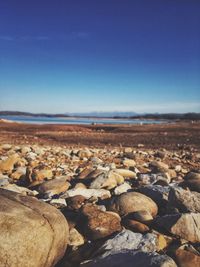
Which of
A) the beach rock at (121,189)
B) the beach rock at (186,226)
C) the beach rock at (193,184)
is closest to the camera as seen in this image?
the beach rock at (186,226)

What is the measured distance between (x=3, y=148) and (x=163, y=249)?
32.6 ft

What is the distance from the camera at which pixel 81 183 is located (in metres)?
6.87

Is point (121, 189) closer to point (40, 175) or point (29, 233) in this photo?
point (40, 175)

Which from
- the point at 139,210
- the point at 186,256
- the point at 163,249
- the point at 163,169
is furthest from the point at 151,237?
the point at 163,169

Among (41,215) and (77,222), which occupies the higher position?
(41,215)

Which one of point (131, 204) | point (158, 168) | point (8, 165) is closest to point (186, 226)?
point (131, 204)

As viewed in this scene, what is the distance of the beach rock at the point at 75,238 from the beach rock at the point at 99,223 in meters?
0.14

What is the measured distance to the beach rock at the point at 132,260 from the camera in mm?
3248

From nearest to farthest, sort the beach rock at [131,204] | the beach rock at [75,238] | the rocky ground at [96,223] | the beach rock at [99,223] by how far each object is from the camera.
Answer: the rocky ground at [96,223] < the beach rock at [75,238] < the beach rock at [99,223] < the beach rock at [131,204]

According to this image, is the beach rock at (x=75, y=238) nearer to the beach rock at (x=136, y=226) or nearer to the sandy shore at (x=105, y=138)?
the beach rock at (x=136, y=226)

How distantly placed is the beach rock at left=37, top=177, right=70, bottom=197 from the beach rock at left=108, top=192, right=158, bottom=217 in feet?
4.59

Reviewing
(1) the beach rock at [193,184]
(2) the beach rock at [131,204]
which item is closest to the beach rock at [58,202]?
(2) the beach rock at [131,204]

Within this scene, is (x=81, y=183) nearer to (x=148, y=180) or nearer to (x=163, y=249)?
(x=148, y=180)

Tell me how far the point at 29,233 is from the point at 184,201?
3.06 meters
